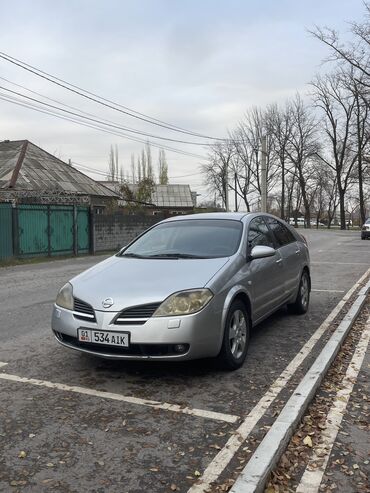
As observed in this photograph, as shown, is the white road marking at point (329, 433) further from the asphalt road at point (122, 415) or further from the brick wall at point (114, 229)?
the brick wall at point (114, 229)

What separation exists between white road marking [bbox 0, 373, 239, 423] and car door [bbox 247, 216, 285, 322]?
5.45 ft

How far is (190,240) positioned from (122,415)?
2393 mm

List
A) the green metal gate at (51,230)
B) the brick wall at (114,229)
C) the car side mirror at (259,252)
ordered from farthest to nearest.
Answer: the brick wall at (114,229) < the green metal gate at (51,230) < the car side mirror at (259,252)

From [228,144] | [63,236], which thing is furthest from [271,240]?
[228,144]

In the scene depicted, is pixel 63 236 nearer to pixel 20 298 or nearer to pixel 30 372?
pixel 20 298

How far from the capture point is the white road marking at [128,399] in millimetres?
3830

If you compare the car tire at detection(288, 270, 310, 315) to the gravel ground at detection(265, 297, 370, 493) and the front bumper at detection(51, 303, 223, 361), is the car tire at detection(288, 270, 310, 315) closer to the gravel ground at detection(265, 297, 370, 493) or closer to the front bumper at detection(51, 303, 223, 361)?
the gravel ground at detection(265, 297, 370, 493)

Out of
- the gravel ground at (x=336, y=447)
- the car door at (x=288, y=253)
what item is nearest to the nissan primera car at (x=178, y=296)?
the car door at (x=288, y=253)

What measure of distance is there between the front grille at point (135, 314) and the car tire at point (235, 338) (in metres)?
0.78

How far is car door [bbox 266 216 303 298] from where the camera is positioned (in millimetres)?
6668

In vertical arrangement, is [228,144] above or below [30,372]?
above

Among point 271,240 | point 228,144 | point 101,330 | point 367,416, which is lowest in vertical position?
point 367,416

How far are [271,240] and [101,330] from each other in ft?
9.92

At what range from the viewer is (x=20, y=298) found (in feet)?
30.1
